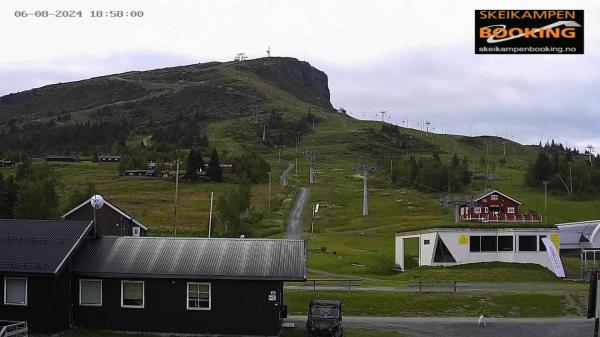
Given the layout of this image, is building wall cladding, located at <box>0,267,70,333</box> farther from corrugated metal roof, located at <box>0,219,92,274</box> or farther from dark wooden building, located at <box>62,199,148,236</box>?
dark wooden building, located at <box>62,199,148,236</box>

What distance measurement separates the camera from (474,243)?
6269 cm

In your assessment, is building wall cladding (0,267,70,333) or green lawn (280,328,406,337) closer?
building wall cladding (0,267,70,333)

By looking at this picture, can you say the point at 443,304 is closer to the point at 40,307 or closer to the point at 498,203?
the point at 40,307

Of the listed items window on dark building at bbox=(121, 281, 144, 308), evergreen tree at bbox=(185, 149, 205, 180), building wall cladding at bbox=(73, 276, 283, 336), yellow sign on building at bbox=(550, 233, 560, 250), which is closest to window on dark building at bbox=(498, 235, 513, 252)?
yellow sign on building at bbox=(550, 233, 560, 250)

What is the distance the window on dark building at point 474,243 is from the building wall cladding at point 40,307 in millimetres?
39889

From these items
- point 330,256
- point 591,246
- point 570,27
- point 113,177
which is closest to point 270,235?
point 330,256

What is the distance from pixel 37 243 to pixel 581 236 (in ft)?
179

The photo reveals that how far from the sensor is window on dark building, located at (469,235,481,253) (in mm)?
62625

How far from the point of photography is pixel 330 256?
73.8 meters

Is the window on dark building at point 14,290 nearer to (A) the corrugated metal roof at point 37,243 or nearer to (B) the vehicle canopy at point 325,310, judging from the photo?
(A) the corrugated metal roof at point 37,243

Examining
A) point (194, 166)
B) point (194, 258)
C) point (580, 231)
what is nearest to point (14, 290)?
point (194, 258)

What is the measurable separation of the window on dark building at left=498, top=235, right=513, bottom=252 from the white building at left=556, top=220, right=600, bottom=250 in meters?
9.38

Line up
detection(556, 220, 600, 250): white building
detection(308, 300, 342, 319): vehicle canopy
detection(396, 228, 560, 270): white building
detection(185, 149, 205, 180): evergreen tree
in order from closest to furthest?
1. detection(308, 300, 342, 319): vehicle canopy
2. detection(396, 228, 560, 270): white building
3. detection(556, 220, 600, 250): white building
4. detection(185, 149, 205, 180): evergreen tree

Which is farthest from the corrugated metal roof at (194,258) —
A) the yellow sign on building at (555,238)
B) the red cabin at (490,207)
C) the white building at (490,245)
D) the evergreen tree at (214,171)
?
the evergreen tree at (214,171)
